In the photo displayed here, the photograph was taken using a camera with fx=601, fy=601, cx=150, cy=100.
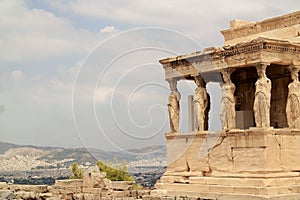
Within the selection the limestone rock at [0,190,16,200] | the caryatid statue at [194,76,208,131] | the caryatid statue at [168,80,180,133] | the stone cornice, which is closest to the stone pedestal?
the caryatid statue at [194,76,208,131]

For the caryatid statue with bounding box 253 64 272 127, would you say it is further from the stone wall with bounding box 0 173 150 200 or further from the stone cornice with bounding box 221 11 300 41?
the stone wall with bounding box 0 173 150 200

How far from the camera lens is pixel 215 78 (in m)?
17.0

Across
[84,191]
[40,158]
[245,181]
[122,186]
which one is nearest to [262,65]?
[245,181]

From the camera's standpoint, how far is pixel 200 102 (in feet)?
53.8

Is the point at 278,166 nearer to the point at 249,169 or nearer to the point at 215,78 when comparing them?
the point at 249,169

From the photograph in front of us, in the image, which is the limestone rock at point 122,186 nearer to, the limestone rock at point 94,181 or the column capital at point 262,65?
the limestone rock at point 94,181

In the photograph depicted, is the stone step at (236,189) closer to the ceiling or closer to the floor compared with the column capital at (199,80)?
closer to the floor

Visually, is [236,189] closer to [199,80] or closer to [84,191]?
[199,80]

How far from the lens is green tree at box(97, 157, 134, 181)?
1204 inches

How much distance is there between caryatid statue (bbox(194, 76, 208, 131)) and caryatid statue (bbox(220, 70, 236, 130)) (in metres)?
0.86

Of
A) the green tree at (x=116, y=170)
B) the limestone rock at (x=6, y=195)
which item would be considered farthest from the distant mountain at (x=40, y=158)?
the limestone rock at (x=6, y=195)

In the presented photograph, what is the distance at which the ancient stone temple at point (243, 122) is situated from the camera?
47.1 feet

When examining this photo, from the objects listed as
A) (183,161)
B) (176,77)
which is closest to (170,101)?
(176,77)

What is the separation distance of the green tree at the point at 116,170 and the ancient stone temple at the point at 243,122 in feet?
45.7
